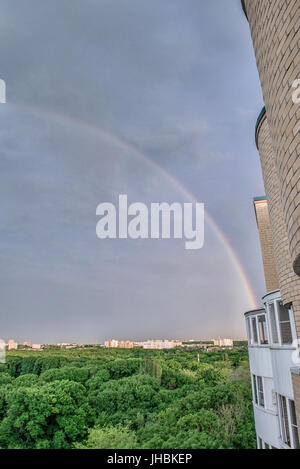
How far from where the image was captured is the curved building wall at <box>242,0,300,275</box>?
3.13m

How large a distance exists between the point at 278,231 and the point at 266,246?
7.67m

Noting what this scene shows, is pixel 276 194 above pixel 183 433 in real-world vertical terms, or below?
above

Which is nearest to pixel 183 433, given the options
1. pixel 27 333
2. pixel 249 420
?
pixel 249 420

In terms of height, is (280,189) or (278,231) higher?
(278,231)

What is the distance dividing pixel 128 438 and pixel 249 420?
8174mm

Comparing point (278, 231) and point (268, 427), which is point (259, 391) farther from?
point (278, 231)

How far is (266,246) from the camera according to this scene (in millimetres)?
13312

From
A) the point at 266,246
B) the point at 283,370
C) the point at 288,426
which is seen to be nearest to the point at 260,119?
the point at 283,370

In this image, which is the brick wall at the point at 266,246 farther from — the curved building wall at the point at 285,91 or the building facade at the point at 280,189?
the curved building wall at the point at 285,91

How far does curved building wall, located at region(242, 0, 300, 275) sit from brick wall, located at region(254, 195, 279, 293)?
9.48 meters

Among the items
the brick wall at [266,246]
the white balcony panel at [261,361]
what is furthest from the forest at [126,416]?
the brick wall at [266,246]

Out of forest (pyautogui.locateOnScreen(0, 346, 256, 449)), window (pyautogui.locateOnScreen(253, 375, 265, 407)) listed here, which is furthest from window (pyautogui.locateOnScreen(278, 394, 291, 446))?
forest (pyautogui.locateOnScreen(0, 346, 256, 449))
